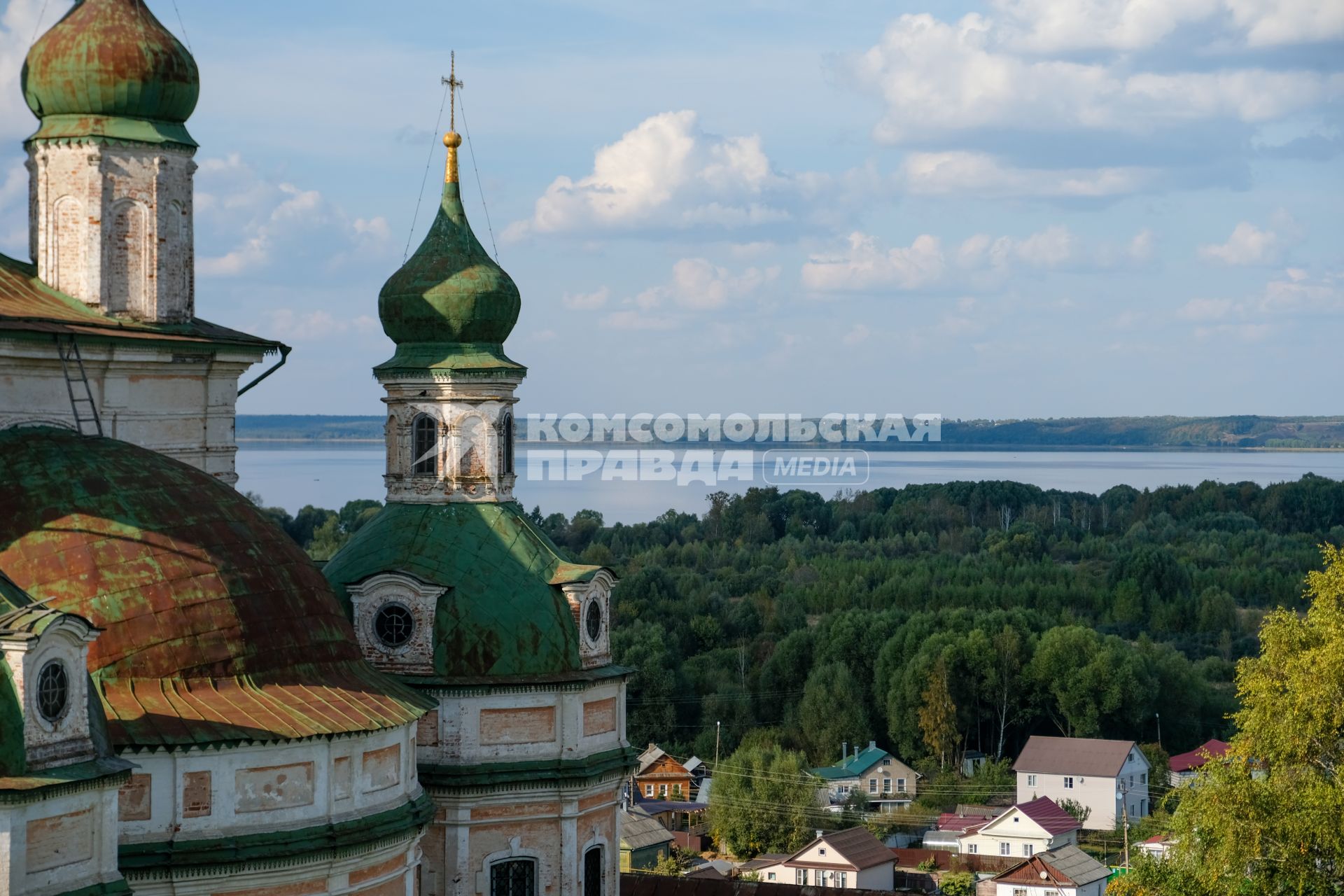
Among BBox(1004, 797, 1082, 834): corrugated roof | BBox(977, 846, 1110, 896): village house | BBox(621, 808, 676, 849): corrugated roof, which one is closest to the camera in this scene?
BBox(977, 846, 1110, 896): village house

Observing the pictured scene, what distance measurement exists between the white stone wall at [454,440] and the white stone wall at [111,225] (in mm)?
3588

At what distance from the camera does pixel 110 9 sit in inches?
919

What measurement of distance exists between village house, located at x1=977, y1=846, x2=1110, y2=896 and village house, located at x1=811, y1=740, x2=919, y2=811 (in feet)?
44.7

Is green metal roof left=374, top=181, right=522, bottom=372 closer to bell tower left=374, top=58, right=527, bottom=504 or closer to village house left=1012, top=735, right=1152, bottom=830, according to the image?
bell tower left=374, top=58, right=527, bottom=504

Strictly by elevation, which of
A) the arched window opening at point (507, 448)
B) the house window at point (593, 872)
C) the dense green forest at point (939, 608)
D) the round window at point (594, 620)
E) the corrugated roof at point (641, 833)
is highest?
the arched window opening at point (507, 448)

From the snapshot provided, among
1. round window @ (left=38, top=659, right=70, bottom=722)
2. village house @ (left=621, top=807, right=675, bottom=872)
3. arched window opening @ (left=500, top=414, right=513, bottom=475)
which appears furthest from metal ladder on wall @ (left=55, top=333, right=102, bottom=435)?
village house @ (left=621, top=807, right=675, bottom=872)

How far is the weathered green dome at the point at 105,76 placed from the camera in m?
23.0

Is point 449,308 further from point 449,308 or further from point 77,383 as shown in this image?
point 77,383

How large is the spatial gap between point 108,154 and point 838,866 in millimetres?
29400

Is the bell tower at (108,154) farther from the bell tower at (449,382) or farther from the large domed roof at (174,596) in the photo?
the bell tower at (449,382)

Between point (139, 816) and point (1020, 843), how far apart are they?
37.4 m

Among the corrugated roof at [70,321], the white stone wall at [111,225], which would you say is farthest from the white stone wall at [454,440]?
the white stone wall at [111,225]

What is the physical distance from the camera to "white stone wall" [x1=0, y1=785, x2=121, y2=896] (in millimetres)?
15594

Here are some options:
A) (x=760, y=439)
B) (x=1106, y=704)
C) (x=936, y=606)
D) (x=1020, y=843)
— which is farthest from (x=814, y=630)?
(x=760, y=439)
